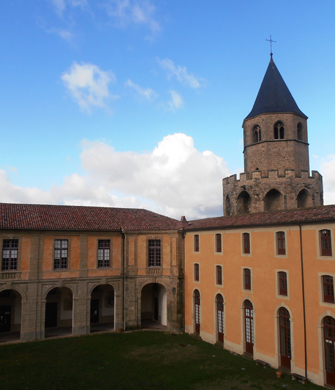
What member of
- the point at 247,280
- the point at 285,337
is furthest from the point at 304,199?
the point at 285,337

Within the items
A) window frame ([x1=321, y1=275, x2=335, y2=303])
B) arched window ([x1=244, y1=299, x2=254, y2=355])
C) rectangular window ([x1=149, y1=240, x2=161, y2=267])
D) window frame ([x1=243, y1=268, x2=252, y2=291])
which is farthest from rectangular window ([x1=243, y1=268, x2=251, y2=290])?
rectangular window ([x1=149, y1=240, x2=161, y2=267])

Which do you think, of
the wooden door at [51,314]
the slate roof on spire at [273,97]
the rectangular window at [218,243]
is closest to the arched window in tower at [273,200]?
the rectangular window at [218,243]

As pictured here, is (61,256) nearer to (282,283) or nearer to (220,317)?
(220,317)

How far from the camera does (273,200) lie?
3712 centimetres

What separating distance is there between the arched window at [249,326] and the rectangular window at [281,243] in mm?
5284

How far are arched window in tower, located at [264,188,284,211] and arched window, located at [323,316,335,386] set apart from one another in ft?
58.0

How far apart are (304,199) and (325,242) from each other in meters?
17.4

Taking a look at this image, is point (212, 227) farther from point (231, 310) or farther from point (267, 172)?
point (267, 172)

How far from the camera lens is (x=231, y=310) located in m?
27.6

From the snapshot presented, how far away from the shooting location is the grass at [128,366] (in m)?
21.2

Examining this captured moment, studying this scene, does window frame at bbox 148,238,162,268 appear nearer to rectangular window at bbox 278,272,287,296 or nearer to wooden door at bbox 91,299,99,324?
wooden door at bbox 91,299,99,324

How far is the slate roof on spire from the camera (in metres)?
39.2

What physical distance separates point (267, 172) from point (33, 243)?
26040 millimetres

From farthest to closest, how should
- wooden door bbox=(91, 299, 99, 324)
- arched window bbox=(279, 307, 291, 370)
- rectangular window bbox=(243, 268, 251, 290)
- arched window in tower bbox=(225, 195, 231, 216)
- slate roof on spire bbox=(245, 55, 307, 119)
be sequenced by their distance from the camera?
Answer: arched window in tower bbox=(225, 195, 231, 216) → slate roof on spire bbox=(245, 55, 307, 119) → wooden door bbox=(91, 299, 99, 324) → rectangular window bbox=(243, 268, 251, 290) → arched window bbox=(279, 307, 291, 370)
